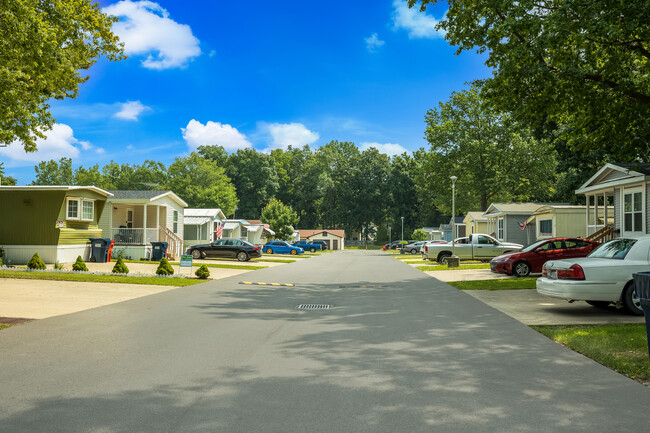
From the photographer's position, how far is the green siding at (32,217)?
81.1 ft

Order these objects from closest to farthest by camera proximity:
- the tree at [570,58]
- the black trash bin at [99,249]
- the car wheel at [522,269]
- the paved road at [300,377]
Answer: the paved road at [300,377] < the tree at [570,58] < the car wheel at [522,269] < the black trash bin at [99,249]

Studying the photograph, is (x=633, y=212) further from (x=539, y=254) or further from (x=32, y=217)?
(x=32, y=217)

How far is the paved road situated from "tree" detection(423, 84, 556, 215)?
156 feet

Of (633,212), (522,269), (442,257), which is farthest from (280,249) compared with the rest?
(633,212)

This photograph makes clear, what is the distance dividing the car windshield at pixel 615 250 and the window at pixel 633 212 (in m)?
10.2

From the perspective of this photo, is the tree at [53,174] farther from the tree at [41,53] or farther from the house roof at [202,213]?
the tree at [41,53]

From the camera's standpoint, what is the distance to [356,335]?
28.0 feet

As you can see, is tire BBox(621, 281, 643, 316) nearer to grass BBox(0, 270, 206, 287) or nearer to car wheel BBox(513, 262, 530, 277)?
car wheel BBox(513, 262, 530, 277)

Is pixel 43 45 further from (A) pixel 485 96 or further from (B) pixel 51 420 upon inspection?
(A) pixel 485 96

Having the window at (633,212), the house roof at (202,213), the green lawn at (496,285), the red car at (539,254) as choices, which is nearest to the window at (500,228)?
the window at (633,212)

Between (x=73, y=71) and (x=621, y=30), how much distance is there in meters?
15.0

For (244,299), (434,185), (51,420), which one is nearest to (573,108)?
(244,299)

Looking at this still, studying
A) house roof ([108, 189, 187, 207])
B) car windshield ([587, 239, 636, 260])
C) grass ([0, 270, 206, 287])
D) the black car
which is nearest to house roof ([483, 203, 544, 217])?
the black car

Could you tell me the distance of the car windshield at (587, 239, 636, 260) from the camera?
11.0 metres
